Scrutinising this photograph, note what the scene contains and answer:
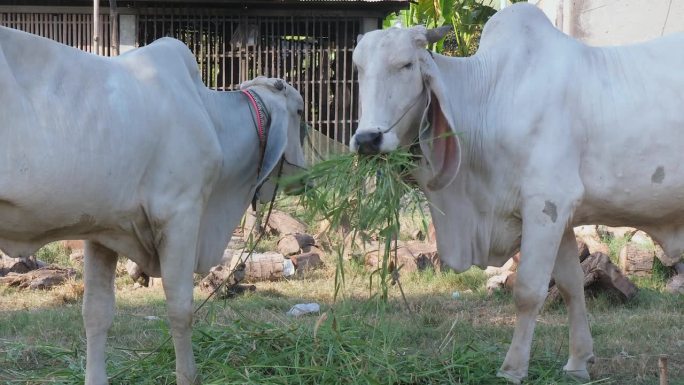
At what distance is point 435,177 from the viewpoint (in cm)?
387

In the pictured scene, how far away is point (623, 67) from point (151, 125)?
203 centimetres

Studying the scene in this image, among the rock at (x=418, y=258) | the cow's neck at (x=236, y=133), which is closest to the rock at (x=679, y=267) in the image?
the rock at (x=418, y=258)

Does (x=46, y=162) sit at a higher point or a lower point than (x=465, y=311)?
higher

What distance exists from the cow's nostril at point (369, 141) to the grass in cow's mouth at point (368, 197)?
38 mm

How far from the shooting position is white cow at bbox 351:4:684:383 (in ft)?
12.5

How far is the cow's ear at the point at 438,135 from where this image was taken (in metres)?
3.81

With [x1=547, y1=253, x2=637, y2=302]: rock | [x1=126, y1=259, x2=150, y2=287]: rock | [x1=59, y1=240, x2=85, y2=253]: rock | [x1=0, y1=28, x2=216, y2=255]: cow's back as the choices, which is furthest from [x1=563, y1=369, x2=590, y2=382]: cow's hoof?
[x1=59, y1=240, x2=85, y2=253]: rock

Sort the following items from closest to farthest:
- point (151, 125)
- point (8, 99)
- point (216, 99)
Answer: point (8, 99) → point (151, 125) → point (216, 99)

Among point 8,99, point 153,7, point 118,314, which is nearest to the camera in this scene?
point 8,99

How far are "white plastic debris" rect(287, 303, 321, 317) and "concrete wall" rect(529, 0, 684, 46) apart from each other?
10.0 ft

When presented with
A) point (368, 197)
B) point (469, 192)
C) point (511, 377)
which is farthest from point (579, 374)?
point (368, 197)

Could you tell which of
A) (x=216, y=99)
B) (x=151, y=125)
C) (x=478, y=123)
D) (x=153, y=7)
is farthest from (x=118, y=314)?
(x=153, y=7)

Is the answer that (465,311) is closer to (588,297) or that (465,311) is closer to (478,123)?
(588,297)

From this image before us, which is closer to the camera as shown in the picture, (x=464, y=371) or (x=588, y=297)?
(x=464, y=371)
